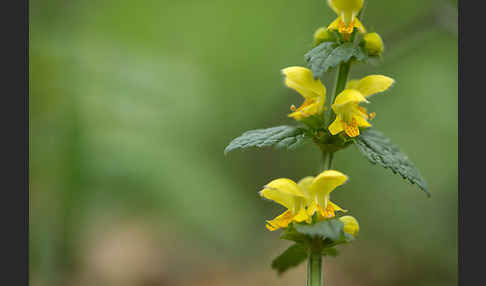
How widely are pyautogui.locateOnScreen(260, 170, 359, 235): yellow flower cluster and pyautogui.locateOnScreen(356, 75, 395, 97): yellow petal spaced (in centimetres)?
31

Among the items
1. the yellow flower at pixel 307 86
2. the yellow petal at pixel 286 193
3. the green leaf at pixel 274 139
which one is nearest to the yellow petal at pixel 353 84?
the yellow flower at pixel 307 86

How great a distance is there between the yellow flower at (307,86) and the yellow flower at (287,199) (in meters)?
0.20

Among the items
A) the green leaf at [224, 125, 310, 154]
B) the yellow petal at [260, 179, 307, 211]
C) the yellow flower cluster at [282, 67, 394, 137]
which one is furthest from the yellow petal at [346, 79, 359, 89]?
the yellow petal at [260, 179, 307, 211]

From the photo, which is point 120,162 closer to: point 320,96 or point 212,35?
point 320,96

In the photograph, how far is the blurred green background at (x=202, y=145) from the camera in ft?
9.41

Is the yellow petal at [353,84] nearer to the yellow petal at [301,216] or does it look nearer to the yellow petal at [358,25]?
the yellow petal at [358,25]

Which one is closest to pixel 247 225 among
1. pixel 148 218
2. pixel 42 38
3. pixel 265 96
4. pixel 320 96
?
pixel 148 218

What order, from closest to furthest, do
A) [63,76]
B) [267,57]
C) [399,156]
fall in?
[399,156], [63,76], [267,57]

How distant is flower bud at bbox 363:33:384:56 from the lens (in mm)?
1365

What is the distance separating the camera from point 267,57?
468 cm

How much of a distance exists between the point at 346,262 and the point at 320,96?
2.77 m

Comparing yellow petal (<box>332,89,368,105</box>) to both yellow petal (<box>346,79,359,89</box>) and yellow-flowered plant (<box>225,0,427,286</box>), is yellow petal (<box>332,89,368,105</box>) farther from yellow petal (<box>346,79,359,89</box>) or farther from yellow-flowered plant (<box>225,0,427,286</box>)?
yellow petal (<box>346,79,359,89</box>)

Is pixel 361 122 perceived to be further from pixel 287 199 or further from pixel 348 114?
pixel 287 199

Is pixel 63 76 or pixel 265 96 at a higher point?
pixel 265 96
